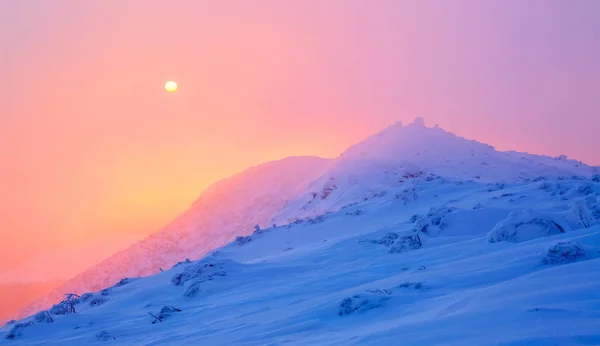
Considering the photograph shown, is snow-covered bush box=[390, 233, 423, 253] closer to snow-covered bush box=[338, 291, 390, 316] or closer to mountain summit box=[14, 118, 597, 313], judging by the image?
snow-covered bush box=[338, 291, 390, 316]

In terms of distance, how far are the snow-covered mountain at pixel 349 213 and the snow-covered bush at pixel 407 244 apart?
35 millimetres

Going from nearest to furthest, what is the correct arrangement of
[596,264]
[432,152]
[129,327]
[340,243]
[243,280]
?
[596,264], [129,327], [243,280], [340,243], [432,152]

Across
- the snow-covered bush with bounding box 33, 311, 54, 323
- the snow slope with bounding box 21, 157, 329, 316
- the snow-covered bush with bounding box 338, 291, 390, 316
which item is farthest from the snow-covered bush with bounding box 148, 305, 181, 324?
the snow slope with bounding box 21, 157, 329, 316

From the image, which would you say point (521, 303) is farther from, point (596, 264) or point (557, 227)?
point (557, 227)

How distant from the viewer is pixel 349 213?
53.4ft

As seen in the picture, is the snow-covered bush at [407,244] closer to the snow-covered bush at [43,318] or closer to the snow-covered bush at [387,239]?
the snow-covered bush at [387,239]

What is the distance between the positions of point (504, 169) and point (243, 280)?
88.3ft

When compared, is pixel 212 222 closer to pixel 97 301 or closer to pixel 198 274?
pixel 97 301

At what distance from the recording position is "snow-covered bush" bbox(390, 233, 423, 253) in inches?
344

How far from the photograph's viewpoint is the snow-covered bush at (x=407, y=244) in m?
8.73

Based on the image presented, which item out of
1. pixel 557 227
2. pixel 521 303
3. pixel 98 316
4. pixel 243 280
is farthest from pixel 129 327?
pixel 557 227

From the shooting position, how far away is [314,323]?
502 cm

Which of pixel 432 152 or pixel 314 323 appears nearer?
pixel 314 323

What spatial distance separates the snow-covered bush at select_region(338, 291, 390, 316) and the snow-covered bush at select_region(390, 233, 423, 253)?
341 centimetres
